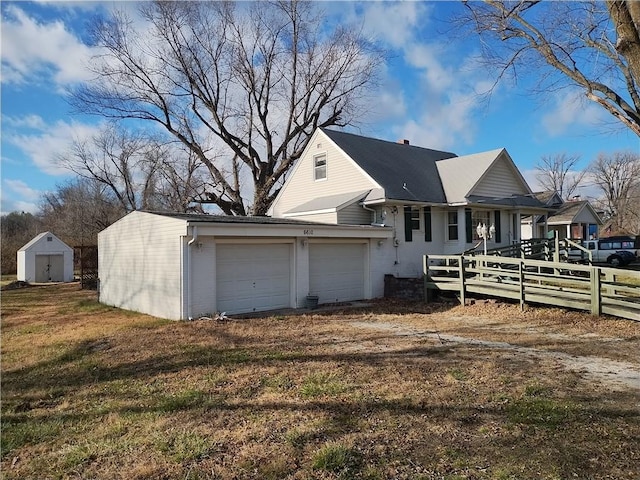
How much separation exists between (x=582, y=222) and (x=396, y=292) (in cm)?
2509

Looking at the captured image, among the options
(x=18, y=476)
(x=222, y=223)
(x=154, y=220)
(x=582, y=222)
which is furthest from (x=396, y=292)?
(x=582, y=222)

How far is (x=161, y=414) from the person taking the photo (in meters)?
5.04

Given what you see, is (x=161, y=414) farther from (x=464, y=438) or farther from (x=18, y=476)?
(x=464, y=438)

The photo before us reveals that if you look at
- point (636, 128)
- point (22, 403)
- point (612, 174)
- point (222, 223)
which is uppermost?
point (612, 174)

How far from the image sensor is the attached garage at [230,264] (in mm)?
11797

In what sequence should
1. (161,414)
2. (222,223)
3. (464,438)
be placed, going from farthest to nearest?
1. (222,223)
2. (161,414)
3. (464,438)

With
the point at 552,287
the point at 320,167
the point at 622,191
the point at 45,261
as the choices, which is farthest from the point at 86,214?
the point at 622,191

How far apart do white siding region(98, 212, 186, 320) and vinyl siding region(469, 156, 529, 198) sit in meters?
12.3

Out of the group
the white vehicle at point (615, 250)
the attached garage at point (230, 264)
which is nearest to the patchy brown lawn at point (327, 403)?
the attached garage at point (230, 264)

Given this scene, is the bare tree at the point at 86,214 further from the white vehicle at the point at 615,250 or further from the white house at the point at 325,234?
the white vehicle at the point at 615,250

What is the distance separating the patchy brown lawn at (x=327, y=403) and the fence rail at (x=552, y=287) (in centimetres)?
71

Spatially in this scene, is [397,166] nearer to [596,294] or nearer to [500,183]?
[500,183]

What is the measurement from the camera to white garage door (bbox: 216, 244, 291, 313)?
12547 millimetres

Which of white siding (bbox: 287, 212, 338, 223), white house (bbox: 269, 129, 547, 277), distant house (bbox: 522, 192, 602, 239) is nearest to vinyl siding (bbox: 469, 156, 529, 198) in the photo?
white house (bbox: 269, 129, 547, 277)
